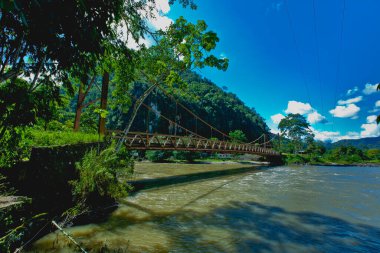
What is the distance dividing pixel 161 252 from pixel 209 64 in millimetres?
5799

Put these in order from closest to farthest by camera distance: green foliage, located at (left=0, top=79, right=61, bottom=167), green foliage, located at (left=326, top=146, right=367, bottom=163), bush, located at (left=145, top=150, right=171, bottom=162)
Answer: green foliage, located at (left=0, top=79, right=61, bottom=167), bush, located at (left=145, top=150, right=171, bottom=162), green foliage, located at (left=326, top=146, right=367, bottom=163)

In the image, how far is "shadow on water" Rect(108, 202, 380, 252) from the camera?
4.31 metres

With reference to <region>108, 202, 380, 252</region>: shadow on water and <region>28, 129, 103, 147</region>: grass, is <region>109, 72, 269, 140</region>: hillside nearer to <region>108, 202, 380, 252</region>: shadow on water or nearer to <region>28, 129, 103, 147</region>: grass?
<region>28, 129, 103, 147</region>: grass

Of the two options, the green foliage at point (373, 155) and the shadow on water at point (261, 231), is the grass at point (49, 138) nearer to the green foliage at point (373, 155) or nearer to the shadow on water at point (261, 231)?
the shadow on water at point (261, 231)

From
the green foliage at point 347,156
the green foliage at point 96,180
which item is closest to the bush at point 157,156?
the green foliage at point 96,180

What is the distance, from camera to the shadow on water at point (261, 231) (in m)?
4.31

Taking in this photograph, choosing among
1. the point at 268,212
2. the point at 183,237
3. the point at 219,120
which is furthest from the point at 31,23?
the point at 219,120

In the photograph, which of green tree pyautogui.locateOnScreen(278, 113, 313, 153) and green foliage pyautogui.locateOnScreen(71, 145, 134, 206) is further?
green tree pyautogui.locateOnScreen(278, 113, 313, 153)

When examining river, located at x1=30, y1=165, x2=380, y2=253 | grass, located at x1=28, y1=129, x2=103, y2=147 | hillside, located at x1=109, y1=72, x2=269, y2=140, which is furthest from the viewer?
hillside, located at x1=109, y1=72, x2=269, y2=140

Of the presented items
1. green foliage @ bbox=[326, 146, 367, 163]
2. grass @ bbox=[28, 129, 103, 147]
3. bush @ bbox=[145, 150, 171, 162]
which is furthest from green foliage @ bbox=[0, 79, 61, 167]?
green foliage @ bbox=[326, 146, 367, 163]

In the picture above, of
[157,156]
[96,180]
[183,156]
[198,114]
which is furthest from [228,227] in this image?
[198,114]

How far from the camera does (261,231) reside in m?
5.20

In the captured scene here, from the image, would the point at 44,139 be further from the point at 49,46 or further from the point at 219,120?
the point at 219,120

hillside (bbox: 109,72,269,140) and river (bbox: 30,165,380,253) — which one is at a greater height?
hillside (bbox: 109,72,269,140)
